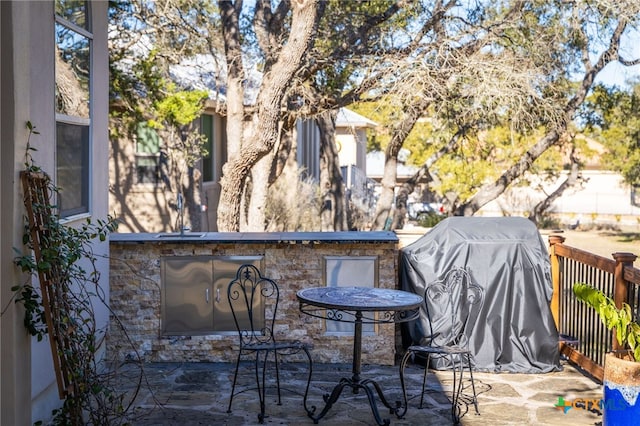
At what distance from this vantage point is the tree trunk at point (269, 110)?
10523 millimetres

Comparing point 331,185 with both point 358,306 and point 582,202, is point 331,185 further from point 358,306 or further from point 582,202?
point 582,202

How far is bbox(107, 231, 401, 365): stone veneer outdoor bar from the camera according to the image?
7.48 meters

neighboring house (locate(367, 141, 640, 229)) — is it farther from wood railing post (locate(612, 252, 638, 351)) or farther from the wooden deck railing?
wood railing post (locate(612, 252, 638, 351))

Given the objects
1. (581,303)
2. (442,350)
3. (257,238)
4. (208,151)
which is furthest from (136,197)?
(442,350)

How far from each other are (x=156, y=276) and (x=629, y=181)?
71.6ft

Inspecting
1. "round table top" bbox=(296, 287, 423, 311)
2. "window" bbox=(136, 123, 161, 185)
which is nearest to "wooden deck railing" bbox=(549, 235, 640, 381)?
"round table top" bbox=(296, 287, 423, 311)

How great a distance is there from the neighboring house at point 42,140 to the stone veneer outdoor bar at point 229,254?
0.27m

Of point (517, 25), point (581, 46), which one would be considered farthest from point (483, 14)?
A: point (581, 46)

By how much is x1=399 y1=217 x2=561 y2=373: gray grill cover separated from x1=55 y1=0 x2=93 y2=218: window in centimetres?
321

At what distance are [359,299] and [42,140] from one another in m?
2.52

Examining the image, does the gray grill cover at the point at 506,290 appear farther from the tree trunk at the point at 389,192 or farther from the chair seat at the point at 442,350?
the tree trunk at the point at 389,192

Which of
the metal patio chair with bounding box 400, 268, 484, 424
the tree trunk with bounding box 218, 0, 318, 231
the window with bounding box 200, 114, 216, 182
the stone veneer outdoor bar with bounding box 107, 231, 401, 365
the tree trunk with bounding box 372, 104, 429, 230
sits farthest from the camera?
the window with bounding box 200, 114, 216, 182

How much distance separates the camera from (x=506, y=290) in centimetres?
728

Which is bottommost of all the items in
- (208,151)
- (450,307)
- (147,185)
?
(450,307)
